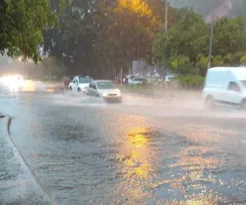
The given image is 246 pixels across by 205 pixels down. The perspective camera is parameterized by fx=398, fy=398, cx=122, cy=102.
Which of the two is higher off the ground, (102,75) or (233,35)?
(233,35)

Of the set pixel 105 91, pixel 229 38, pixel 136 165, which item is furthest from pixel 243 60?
pixel 136 165

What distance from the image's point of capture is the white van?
1728 centimetres

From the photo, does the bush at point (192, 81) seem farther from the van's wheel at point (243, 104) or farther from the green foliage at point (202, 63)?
the van's wheel at point (243, 104)

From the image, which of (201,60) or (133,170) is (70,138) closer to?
(133,170)

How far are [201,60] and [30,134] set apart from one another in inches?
879

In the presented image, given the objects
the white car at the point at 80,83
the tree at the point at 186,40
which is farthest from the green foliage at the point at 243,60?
the white car at the point at 80,83

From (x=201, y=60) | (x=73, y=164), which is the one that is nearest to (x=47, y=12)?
(x=73, y=164)

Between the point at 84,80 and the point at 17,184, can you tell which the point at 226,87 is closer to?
the point at 17,184

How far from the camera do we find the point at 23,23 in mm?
5797

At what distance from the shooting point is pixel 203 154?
Answer: 29.5ft

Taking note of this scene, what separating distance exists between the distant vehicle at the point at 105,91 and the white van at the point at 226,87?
686 centimetres

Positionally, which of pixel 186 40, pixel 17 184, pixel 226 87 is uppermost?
pixel 186 40

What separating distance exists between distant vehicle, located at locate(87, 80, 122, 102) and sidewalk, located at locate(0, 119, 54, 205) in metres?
16.4

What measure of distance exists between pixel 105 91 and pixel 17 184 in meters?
19.1
